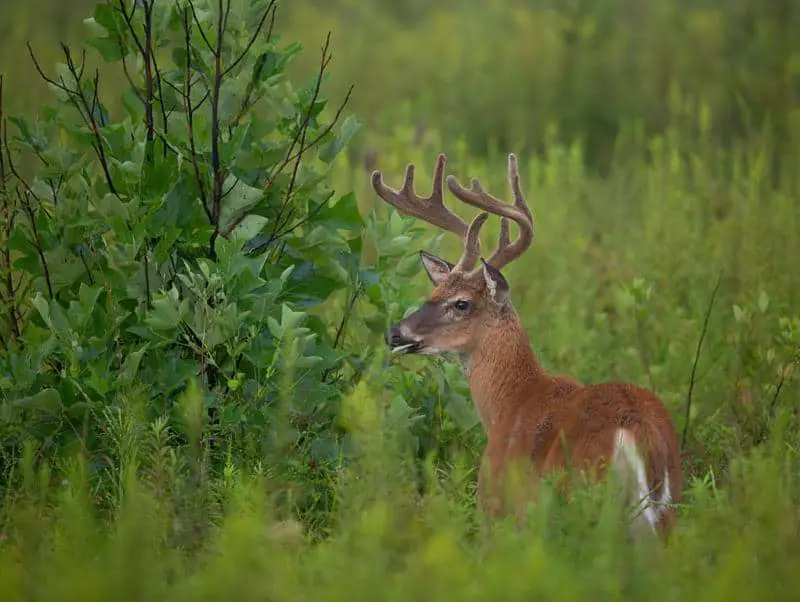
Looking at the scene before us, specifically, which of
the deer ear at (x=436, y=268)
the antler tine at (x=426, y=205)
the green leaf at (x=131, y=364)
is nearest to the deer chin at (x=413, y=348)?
the deer ear at (x=436, y=268)

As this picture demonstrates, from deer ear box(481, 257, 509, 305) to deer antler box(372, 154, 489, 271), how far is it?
0.55 ft

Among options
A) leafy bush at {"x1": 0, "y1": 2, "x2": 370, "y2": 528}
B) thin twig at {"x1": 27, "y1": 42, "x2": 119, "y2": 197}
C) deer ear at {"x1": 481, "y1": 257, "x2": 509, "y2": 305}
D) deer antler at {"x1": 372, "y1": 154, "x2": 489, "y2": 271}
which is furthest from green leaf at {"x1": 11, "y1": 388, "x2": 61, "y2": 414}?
deer ear at {"x1": 481, "y1": 257, "x2": 509, "y2": 305}

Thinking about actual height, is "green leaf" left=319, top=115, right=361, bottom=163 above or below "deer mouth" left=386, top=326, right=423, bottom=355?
above

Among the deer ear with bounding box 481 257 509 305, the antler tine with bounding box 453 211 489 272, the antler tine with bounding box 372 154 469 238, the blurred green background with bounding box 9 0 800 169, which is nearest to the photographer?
the deer ear with bounding box 481 257 509 305

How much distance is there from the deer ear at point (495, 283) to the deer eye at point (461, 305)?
0.37 feet

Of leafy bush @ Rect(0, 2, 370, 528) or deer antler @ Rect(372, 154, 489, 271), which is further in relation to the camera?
deer antler @ Rect(372, 154, 489, 271)

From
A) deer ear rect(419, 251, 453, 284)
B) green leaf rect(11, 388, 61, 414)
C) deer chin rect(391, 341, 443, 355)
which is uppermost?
deer ear rect(419, 251, 453, 284)

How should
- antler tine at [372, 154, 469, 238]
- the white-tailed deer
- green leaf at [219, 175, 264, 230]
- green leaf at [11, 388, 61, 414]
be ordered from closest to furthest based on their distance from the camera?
the white-tailed deer, green leaf at [11, 388, 61, 414], green leaf at [219, 175, 264, 230], antler tine at [372, 154, 469, 238]

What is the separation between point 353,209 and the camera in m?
5.09

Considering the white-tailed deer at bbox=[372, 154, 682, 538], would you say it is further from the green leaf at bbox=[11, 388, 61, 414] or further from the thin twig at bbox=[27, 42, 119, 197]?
the green leaf at bbox=[11, 388, 61, 414]

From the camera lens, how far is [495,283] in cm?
512

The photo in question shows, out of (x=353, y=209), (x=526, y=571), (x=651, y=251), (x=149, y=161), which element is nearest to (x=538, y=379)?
(x=353, y=209)

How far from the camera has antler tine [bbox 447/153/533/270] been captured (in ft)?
17.0

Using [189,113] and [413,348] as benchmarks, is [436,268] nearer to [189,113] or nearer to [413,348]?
[413,348]
